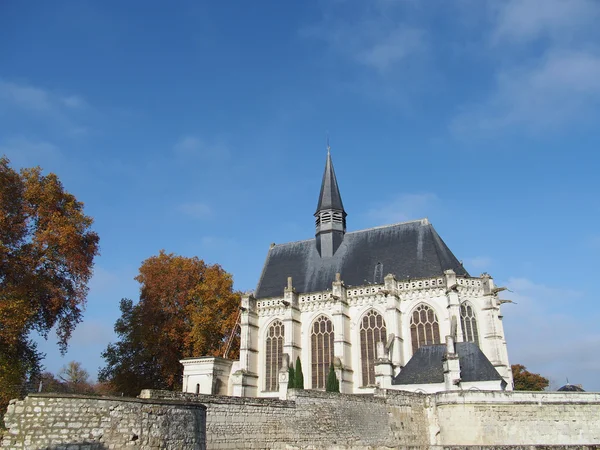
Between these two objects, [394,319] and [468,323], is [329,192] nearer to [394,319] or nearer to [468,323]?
[394,319]

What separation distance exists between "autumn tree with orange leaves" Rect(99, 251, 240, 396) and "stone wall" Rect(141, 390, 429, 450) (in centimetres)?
1559

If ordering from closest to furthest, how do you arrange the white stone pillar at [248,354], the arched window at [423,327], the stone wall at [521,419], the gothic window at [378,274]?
the stone wall at [521,419]
the arched window at [423,327]
the white stone pillar at [248,354]
the gothic window at [378,274]

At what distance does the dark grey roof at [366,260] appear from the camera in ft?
102

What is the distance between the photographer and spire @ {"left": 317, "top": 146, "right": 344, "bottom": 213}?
3694 centimetres

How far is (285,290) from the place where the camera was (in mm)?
32250

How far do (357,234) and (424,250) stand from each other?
5.53 meters

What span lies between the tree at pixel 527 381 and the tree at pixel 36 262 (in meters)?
41.1

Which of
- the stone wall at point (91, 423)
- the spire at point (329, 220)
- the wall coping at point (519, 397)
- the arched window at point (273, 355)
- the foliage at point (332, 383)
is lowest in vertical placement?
the stone wall at point (91, 423)

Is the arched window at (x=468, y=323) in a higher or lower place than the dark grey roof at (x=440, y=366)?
higher

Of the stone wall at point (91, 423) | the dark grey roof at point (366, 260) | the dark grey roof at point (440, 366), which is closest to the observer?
the stone wall at point (91, 423)

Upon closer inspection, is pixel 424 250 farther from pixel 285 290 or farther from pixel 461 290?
pixel 285 290

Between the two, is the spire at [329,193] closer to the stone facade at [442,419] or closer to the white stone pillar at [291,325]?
the white stone pillar at [291,325]

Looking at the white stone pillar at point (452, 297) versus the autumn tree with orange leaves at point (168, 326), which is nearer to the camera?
the white stone pillar at point (452, 297)

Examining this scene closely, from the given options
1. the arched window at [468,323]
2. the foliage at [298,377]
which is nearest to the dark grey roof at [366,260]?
the arched window at [468,323]
